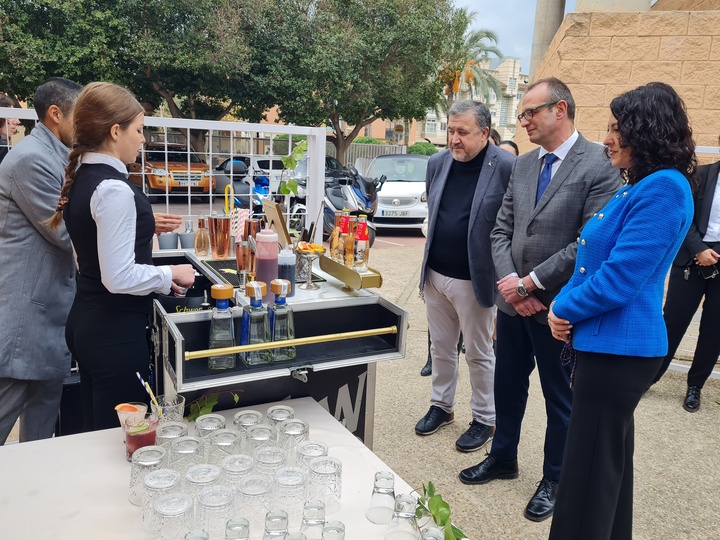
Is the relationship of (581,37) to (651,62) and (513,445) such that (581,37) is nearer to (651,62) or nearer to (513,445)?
(651,62)

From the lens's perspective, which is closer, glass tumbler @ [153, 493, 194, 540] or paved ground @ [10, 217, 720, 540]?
glass tumbler @ [153, 493, 194, 540]

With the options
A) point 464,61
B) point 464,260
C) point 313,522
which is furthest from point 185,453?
point 464,61

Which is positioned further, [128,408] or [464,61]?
[464,61]

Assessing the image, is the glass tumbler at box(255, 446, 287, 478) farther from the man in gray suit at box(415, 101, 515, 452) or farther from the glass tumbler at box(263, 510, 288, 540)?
the man in gray suit at box(415, 101, 515, 452)

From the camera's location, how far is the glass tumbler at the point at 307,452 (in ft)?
5.13

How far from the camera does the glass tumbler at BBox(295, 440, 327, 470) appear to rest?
1.56m

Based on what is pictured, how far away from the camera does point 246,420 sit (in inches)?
69.6

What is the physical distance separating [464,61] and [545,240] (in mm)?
26378

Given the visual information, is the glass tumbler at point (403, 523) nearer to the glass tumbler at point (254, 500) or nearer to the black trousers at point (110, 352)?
the glass tumbler at point (254, 500)

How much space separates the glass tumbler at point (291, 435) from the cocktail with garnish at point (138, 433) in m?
0.38

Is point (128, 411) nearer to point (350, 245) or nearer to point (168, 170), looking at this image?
point (350, 245)

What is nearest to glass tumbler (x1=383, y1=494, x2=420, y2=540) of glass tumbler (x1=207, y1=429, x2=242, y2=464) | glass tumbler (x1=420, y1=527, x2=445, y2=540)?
glass tumbler (x1=420, y1=527, x2=445, y2=540)

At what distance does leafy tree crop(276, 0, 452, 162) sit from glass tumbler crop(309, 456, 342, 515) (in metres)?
20.5

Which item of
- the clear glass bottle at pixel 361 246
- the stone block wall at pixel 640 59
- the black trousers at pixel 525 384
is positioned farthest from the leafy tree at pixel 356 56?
the clear glass bottle at pixel 361 246
